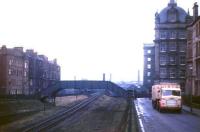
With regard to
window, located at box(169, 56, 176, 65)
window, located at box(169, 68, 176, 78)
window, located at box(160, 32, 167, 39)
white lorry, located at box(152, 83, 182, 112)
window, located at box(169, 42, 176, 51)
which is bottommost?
white lorry, located at box(152, 83, 182, 112)

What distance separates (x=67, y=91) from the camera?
140 metres

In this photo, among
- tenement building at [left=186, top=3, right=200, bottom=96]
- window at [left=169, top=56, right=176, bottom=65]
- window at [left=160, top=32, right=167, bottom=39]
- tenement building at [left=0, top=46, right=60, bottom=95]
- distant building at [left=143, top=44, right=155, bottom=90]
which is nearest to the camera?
tenement building at [left=186, top=3, right=200, bottom=96]

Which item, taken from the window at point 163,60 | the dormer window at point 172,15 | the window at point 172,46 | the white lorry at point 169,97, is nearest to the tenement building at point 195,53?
the white lorry at point 169,97

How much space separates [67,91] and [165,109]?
92563 mm

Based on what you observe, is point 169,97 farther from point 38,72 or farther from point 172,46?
point 38,72

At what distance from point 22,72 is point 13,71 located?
7.61 metres

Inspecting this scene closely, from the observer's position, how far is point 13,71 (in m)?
106

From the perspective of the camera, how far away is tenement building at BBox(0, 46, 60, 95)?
10206 cm

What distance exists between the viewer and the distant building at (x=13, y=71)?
101m

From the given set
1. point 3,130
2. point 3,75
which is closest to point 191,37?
point 3,75

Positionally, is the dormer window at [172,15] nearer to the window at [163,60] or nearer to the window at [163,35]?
the window at [163,35]

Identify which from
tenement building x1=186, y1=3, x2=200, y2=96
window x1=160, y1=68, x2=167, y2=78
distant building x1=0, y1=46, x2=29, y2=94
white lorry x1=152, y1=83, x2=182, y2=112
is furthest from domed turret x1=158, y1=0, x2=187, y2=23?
white lorry x1=152, y1=83, x2=182, y2=112

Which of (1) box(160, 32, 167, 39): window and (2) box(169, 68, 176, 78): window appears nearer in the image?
(2) box(169, 68, 176, 78): window

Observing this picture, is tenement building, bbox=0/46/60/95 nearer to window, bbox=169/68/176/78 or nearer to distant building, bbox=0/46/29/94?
distant building, bbox=0/46/29/94
